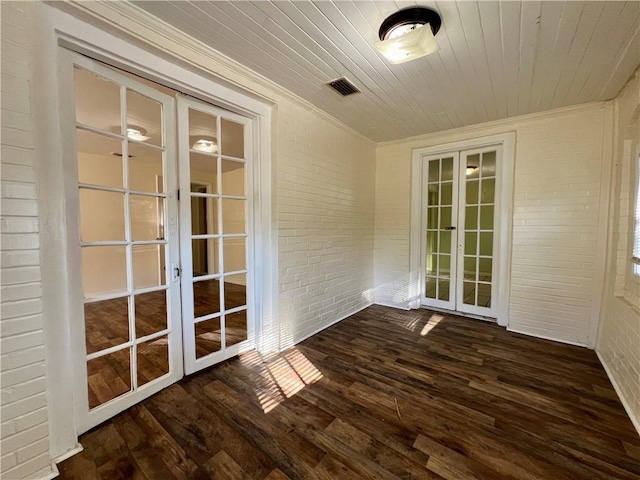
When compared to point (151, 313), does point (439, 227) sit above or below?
above

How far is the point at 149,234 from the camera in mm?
2137

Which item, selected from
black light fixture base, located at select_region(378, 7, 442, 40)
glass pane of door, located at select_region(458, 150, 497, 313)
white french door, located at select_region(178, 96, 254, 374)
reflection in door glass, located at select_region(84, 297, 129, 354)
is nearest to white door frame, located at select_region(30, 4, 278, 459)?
reflection in door glass, located at select_region(84, 297, 129, 354)

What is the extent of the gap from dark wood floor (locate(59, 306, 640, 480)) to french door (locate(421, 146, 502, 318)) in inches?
44.7

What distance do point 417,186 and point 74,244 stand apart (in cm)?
392

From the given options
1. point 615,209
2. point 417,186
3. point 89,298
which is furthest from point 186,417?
point 615,209

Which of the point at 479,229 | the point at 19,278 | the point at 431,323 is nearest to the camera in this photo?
the point at 19,278

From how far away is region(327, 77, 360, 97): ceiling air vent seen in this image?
2369mm

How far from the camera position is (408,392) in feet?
6.67

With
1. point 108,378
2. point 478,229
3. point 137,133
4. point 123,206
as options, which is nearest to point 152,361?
point 108,378

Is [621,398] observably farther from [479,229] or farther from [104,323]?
[104,323]

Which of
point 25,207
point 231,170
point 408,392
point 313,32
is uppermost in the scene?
point 313,32

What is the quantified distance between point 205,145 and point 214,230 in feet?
2.49

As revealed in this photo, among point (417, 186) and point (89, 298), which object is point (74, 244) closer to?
point (89, 298)

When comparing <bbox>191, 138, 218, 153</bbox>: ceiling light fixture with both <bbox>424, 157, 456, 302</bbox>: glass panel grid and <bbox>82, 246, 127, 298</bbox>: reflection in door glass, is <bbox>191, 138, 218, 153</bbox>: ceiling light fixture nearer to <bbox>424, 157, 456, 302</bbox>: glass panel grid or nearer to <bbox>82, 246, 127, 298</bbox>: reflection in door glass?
<bbox>82, 246, 127, 298</bbox>: reflection in door glass
